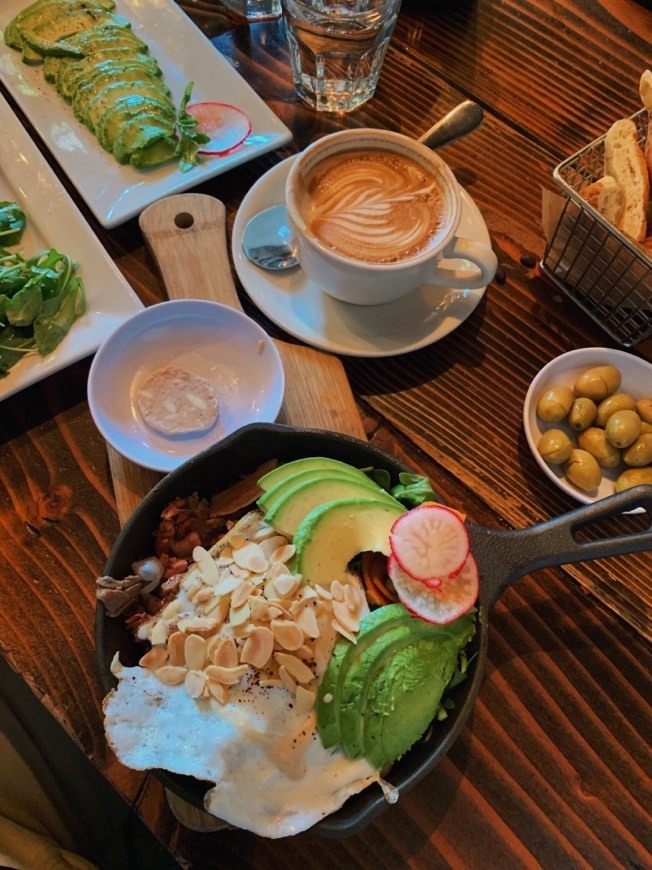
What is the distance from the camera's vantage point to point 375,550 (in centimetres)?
92

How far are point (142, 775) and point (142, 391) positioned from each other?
652 millimetres

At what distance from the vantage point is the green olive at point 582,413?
4.11ft

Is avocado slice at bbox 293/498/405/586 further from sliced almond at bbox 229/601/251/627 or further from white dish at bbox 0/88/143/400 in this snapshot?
white dish at bbox 0/88/143/400

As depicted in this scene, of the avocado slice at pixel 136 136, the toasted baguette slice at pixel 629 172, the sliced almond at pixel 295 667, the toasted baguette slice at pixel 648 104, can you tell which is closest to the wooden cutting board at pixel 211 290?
the avocado slice at pixel 136 136

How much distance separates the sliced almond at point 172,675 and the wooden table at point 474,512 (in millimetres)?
274

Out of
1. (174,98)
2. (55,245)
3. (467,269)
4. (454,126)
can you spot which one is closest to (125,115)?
(174,98)

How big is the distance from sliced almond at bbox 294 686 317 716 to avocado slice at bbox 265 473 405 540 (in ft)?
0.69

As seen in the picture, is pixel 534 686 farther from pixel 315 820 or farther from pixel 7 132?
pixel 7 132

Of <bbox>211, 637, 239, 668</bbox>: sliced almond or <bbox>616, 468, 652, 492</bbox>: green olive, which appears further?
<bbox>616, 468, 652, 492</bbox>: green olive

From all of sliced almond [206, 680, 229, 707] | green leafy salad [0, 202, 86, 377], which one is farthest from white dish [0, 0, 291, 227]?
sliced almond [206, 680, 229, 707]

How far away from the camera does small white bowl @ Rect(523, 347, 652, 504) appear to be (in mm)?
1257

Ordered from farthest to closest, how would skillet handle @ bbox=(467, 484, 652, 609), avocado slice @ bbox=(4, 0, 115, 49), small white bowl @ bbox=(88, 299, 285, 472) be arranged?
avocado slice @ bbox=(4, 0, 115, 49), small white bowl @ bbox=(88, 299, 285, 472), skillet handle @ bbox=(467, 484, 652, 609)

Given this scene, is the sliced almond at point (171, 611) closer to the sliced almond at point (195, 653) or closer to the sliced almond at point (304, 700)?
the sliced almond at point (195, 653)

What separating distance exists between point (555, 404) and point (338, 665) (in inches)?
26.7
